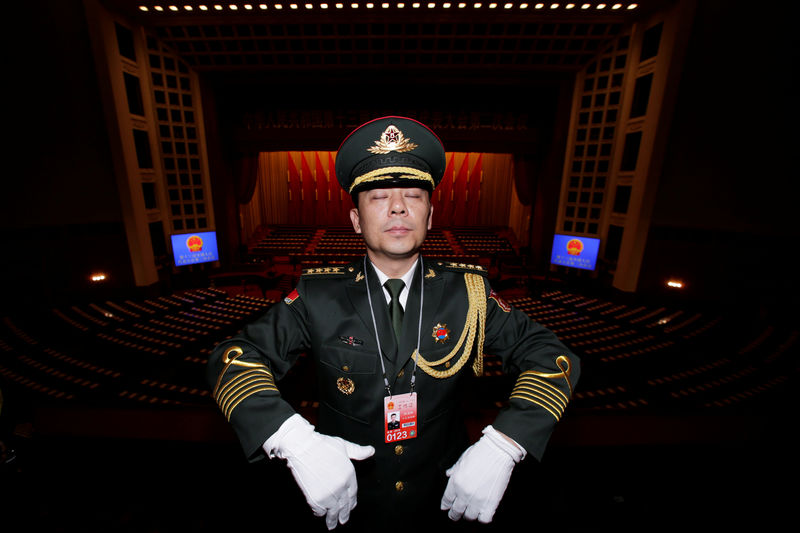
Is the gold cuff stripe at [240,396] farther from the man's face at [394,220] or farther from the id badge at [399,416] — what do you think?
the man's face at [394,220]

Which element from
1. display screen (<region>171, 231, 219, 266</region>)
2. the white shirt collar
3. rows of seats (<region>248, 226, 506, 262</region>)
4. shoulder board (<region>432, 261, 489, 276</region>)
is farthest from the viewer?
rows of seats (<region>248, 226, 506, 262</region>)

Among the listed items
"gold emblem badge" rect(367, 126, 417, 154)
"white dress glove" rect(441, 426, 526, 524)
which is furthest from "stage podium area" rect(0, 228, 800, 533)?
"gold emblem badge" rect(367, 126, 417, 154)

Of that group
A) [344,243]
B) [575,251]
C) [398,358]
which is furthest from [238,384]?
[344,243]

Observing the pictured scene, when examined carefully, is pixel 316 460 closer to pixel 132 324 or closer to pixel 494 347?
pixel 494 347

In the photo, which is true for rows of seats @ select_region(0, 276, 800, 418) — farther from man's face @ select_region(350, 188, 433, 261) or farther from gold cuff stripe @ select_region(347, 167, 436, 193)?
gold cuff stripe @ select_region(347, 167, 436, 193)

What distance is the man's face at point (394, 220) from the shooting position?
132cm

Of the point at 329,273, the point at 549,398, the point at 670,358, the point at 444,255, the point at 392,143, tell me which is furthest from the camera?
the point at 444,255

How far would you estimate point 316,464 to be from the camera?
3.43ft

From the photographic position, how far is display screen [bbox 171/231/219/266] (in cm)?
934

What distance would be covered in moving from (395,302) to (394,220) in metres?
0.38

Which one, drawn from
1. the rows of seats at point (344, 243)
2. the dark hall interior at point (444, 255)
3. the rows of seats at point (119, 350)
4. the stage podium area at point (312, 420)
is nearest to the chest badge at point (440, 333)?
the stage podium area at point (312, 420)

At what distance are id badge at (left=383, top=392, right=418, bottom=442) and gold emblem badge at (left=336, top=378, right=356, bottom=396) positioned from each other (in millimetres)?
155

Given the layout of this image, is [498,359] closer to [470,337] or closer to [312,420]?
[312,420]

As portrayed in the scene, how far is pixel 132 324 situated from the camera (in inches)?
211
